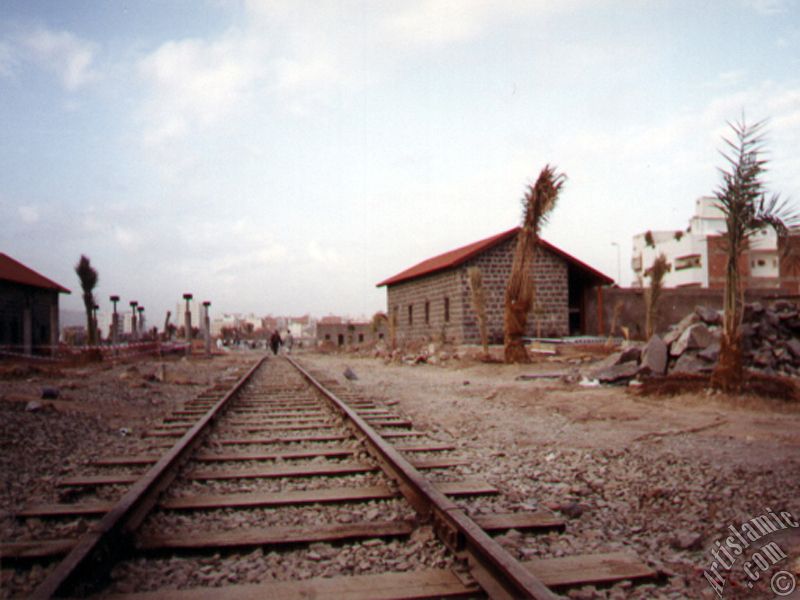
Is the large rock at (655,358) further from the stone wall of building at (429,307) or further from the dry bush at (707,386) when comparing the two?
the stone wall of building at (429,307)

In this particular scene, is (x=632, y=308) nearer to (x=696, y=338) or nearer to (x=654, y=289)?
→ (x=654, y=289)

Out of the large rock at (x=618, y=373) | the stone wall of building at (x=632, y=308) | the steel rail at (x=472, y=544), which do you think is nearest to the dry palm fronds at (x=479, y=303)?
the large rock at (x=618, y=373)

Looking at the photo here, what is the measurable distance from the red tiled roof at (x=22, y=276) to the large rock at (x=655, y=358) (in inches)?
999

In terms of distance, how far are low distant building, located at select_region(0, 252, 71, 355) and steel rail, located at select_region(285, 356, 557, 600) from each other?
22664mm

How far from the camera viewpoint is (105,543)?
291 centimetres

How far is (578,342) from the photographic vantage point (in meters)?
24.2

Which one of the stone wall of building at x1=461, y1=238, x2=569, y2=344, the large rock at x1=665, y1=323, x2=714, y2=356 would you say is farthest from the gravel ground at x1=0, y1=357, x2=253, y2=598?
the stone wall of building at x1=461, y1=238, x2=569, y2=344

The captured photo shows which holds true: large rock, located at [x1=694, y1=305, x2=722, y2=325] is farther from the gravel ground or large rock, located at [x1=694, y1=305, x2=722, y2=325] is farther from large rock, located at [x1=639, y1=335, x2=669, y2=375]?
the gravel ground

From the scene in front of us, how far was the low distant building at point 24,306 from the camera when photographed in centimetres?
2675

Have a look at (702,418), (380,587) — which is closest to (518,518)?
(380,587)

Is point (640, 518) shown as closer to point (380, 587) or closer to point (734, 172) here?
point (380, 587)

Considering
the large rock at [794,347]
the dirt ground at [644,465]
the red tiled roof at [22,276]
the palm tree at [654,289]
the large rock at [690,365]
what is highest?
the red tiled roof at [22,276]

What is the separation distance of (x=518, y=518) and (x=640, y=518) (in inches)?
31.0

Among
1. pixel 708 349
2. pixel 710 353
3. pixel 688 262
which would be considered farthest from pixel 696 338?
pixel 688 262
